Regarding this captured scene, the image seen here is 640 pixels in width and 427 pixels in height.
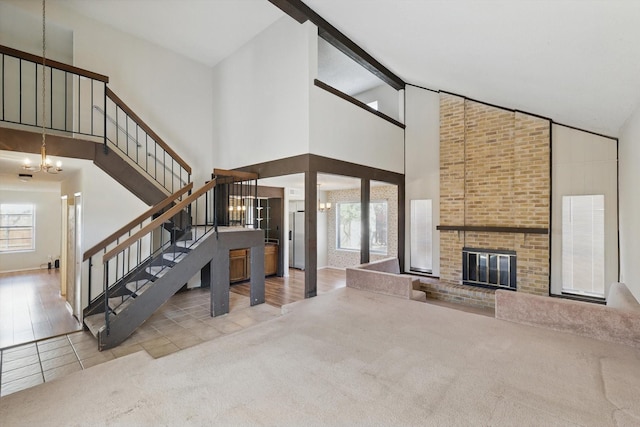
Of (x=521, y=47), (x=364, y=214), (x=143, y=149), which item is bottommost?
(x=364, y=214)

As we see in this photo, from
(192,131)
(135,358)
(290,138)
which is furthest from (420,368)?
(192,131)

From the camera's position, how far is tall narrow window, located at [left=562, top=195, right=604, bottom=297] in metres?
4.88

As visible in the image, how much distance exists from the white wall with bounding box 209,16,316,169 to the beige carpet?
3249mm

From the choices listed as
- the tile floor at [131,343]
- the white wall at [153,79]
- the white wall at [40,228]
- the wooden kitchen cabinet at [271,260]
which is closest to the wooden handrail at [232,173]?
the tile floor at [131,343]

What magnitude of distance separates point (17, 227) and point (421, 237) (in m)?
11.7

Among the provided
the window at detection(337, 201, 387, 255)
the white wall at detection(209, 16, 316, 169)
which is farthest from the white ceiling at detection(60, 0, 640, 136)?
the window at detection(337, 201, 387, 255)

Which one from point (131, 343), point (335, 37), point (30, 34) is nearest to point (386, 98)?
point (335, 37)

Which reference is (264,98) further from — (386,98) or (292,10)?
(386,98)

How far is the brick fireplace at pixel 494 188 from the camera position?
17.6 ft

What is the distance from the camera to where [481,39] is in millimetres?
3266

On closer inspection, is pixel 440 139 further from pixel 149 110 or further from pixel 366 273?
pixel 149 110

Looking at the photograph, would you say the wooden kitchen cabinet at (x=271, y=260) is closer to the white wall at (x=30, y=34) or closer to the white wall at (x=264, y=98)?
the white wall at (x=264, y=98)

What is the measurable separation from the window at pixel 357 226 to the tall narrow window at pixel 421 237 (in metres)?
1.54

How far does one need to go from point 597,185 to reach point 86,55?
929 centimetres
